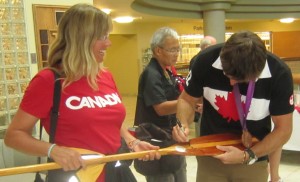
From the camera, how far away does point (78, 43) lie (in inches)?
56.2

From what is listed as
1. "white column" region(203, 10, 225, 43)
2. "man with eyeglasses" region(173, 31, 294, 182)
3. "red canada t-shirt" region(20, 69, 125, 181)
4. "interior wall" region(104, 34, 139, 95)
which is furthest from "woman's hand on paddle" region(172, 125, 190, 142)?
"interior wall" region(104, 34, 139, 95)

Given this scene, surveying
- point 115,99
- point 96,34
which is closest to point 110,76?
point 115,99

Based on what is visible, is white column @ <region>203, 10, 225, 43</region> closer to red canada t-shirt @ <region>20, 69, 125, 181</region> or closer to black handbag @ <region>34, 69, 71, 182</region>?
red canada t-shirt @ <region>20, 69, 125, 181</region>

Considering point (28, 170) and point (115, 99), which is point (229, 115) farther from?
point (28, 170)

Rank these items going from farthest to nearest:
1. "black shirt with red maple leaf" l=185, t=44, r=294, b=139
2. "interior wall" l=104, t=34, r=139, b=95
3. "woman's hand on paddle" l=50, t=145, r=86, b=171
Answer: "interior wall" l=104, t=34, r=139, b=95
"black shirt with red maple leaf" l=185, t=44, r=294, b=139
"woman's hand on paddle" l=50, t=145, r=86, b=171

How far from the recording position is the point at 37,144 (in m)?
1.34

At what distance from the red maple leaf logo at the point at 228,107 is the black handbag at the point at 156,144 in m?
0.47

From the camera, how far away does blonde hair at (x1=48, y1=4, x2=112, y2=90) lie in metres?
1.42

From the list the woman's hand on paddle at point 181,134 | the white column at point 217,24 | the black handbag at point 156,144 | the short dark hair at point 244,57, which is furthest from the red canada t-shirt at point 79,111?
the white column at point 217,24

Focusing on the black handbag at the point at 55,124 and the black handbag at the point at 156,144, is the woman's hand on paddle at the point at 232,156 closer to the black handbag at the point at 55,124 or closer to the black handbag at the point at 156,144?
the black handbag at the point at 156,144

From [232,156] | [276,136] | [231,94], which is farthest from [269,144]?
[231,94]

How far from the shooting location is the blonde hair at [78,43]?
1.42 meters

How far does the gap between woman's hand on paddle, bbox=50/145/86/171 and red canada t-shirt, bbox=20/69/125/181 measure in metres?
0.08

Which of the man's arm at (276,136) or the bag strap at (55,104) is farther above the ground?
the bag strap at (55,104)
